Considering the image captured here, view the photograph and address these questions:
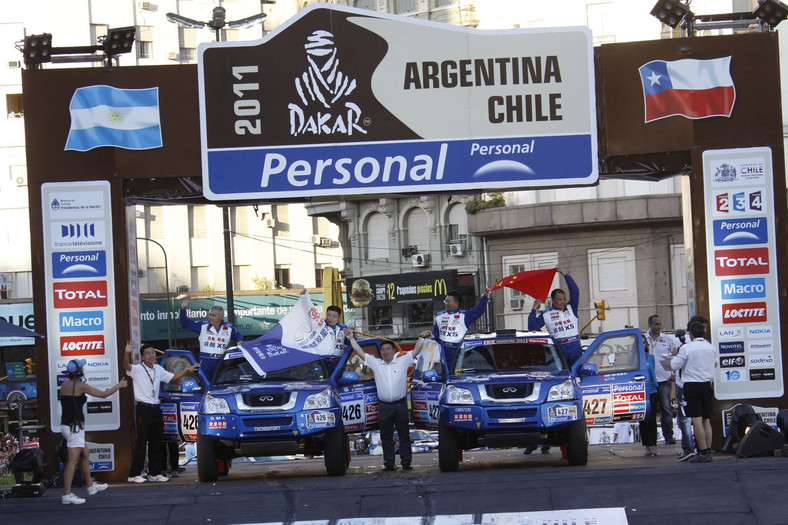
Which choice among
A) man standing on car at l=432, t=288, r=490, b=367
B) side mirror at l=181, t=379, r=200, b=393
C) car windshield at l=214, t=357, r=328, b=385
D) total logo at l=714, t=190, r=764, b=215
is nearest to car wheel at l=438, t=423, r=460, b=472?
man standing on car at l=432, t=288, r=490, b=367

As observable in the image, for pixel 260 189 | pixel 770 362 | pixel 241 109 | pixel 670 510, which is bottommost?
pixel 670 510

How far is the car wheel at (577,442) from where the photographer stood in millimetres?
13875

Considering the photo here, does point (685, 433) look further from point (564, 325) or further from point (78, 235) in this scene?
point (78, 235)

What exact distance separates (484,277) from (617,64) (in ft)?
95.2

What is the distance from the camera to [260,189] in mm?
15055

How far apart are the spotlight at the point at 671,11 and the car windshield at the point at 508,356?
4711mm

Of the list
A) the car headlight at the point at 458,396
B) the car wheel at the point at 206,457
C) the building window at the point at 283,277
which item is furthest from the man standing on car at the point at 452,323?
the building window at the point at 283,277

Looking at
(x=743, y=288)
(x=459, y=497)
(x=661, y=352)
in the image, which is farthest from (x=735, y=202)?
(x=459, y=497)

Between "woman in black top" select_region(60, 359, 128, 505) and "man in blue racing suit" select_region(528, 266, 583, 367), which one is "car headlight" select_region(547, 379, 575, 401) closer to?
"man in blue racing suit" select_region(528, 266, 583, 367)

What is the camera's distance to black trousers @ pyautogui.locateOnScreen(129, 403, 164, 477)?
14969mm

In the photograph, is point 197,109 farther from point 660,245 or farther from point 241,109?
point 660,245

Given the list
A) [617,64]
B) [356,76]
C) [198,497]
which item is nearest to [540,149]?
[617,64]

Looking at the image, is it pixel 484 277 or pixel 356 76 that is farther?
pixel 484 277

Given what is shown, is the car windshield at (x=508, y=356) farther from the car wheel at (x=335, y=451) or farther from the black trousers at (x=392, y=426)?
the car wheel at (x=335, y=451)
